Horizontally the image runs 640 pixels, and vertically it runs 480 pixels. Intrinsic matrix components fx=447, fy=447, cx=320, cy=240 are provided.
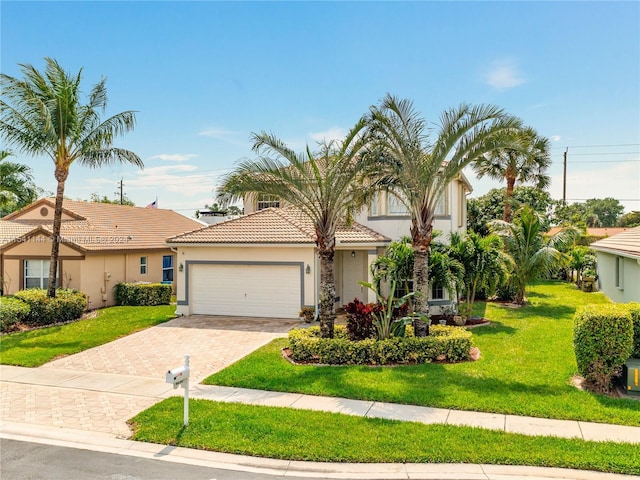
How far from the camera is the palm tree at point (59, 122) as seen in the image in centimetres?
1625

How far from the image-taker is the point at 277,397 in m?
9.09

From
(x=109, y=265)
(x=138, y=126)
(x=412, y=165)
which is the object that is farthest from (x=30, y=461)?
(x=109, y=265)

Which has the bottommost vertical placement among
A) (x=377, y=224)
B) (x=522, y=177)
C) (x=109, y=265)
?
(x=109, y=265)

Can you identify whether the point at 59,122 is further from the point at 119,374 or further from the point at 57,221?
the point at 119,374

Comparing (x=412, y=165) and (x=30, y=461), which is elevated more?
(x=412, y=165)

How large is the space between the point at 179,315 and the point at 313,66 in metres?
11.3

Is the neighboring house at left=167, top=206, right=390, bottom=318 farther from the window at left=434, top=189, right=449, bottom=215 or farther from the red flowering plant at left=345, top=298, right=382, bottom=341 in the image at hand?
the red flowering plant at left=345, top=298, right=382, bottom=341

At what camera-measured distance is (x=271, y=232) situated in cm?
1802

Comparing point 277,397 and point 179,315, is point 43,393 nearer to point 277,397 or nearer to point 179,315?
point 277,397

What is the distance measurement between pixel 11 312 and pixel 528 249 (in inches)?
830

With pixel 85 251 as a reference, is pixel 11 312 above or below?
below

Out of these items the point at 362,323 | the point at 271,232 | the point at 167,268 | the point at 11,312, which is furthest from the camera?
the point at 167,268

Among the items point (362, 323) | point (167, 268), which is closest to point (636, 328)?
point (362, 323)

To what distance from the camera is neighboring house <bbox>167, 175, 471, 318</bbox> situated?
1736 cm
